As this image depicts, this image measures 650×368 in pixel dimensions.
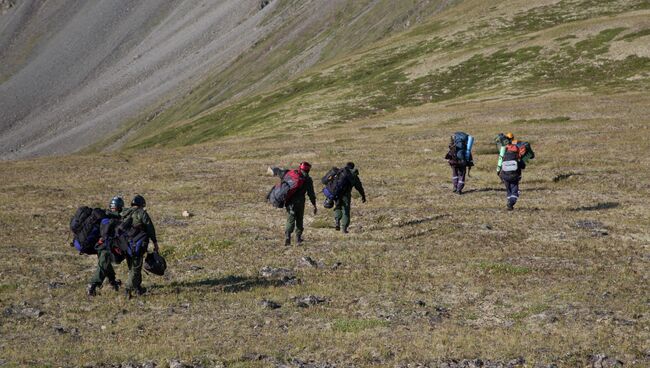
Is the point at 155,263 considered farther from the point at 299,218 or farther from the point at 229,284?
the point at 299,218

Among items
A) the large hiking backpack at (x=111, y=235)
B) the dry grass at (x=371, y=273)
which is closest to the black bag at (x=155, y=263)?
the large hiking backpack at (x=111, y=235)

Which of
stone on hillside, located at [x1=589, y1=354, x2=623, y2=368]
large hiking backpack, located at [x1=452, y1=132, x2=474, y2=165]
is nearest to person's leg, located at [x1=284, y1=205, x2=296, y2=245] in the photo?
large hiking backpack, located at [x1=452, y1=132, x2=474, y2=165]

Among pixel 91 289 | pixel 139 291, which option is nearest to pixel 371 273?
pixel 139 291

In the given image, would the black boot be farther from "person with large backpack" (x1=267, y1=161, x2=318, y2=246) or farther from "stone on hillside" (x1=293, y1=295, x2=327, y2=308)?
"person with large backpack" (x1=267, y1=161, x2=318, y2=246)

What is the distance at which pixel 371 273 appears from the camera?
21.9m

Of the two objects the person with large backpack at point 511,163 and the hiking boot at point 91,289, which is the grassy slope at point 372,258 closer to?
the hiking boot at point 91,289

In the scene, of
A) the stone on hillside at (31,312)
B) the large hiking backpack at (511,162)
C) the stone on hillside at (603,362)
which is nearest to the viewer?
the stone on hillside at (603,362)

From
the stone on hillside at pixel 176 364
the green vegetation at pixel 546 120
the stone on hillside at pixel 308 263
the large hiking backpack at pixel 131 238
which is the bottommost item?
the stone on hillside at pixel 176 364

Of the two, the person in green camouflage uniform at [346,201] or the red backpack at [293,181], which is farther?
the person in green camouflage uniform at [346,201]

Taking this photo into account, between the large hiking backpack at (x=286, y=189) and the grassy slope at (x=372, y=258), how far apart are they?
194cm

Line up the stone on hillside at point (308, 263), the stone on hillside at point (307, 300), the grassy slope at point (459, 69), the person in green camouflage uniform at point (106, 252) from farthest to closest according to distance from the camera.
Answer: the grassy slope at point (459, 69)
the stone on hillside at point (308, 263)
the person in green camouflage uniform at point (106, 252)
the stone on hillside at point (307, 300)

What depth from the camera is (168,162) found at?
5809cm

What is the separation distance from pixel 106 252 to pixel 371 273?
8.14m

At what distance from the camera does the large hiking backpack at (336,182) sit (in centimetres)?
2756
